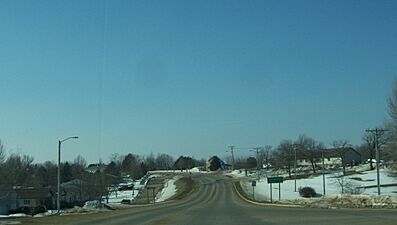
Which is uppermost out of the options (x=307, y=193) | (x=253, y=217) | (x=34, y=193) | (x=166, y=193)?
(x=253, y=217)

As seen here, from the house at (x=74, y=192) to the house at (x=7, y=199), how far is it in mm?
10518

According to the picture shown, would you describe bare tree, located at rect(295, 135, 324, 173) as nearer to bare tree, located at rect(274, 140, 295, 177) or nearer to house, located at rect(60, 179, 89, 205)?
bare tree, located at rect(274, 140, 295, 177)

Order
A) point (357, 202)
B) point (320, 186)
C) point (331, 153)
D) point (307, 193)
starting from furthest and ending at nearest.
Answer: point (331, 153) < point (320, 186) < point (307, 193) < point (357, 202)

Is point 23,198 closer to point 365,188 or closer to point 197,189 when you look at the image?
point 197,189

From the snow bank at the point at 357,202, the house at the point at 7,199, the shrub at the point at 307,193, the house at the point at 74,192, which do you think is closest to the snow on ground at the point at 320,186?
the shrub at the point at 307,193

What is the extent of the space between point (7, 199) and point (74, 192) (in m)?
27.1

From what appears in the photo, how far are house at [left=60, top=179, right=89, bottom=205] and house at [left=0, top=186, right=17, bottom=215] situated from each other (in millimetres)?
10518

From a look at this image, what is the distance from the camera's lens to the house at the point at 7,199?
3816 inches

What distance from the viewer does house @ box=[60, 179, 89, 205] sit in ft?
388

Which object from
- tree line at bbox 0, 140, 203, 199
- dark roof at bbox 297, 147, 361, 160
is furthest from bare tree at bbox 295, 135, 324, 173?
tree line at bbox 0, 140, 203, 199

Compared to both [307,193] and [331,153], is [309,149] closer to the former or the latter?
[331,153]

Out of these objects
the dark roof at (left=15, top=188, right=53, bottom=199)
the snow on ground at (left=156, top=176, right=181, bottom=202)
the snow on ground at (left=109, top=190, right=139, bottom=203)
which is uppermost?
the dark roof at (left=15, top=188, right=53, bottom=199)

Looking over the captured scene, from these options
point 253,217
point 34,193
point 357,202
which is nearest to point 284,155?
point 34,193

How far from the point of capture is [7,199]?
343 feet
